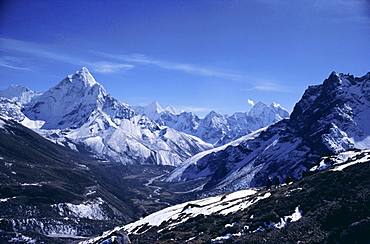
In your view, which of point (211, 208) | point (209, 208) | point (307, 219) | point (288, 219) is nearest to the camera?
point (307, 219)

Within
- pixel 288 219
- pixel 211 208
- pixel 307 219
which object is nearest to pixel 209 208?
pixel 211 208

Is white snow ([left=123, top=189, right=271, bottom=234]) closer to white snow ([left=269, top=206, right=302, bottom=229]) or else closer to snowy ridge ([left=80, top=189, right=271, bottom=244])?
snowy ridge ([left=80, top=189, right=271, bottom=244])

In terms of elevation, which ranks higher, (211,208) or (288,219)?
(211,208)

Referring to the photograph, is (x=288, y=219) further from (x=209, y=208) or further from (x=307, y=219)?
(x=209, y=208)

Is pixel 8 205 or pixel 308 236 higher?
pixel 8 205

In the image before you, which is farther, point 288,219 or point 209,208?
point 209,208

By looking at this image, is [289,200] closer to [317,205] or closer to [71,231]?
[317,205]

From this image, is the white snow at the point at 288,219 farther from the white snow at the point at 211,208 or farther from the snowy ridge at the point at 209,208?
the white snow at the point at 211,208

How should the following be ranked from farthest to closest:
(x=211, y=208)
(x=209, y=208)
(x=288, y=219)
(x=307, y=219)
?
(x=209, y=208)
(x=211, y=208)
(x=288, y=219)
(x=307, y=219)

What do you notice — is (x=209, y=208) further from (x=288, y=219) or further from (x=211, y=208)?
(x=288, y=219)

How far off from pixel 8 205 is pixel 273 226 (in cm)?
20195

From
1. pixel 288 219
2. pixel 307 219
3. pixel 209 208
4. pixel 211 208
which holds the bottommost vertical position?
pixel 307 219

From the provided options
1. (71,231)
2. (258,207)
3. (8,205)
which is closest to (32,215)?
(8,205)

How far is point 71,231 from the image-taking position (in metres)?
174
